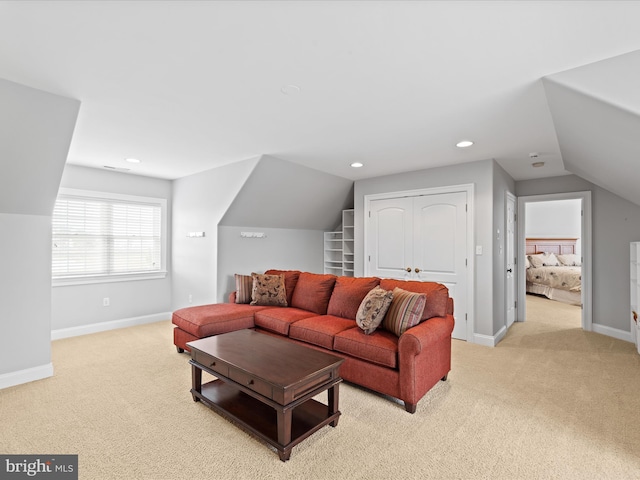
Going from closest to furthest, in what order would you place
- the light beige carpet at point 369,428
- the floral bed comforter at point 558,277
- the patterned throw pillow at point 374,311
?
1. the light beige carpet at point 369,428
2. the patterned throw pillow at point 374,311
3. the floral bed comforter at point 558,277

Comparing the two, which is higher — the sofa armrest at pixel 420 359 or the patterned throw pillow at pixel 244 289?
the patterned throw pillow at pixel 244 289

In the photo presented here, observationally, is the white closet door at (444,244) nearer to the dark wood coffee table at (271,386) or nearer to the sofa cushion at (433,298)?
the sofa cushion at (433,298)

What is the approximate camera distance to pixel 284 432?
6.31 feet

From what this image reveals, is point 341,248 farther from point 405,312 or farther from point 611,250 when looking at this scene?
point 611,250

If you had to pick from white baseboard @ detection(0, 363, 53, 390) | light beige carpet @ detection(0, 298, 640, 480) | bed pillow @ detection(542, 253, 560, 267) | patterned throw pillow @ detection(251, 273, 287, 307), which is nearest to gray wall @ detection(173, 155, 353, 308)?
patterned throw pillow @ detection(251, 273, 287, 307)

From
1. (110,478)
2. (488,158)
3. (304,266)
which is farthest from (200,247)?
(488,158)

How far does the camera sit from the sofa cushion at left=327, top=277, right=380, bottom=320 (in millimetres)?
3406

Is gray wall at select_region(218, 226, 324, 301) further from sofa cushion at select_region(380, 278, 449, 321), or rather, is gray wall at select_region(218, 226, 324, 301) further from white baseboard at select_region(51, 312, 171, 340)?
sofa cushion at select_region(380, 278, 449, 321)

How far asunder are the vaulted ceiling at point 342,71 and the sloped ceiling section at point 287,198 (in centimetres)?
95

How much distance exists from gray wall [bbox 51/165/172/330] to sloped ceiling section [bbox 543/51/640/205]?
17.4 feet

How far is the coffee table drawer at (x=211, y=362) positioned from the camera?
2.34 metres

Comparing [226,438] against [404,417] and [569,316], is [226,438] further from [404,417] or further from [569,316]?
[569,316]

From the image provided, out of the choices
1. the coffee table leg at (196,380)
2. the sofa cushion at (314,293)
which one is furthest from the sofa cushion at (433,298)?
the coffee table leg at (196,380)

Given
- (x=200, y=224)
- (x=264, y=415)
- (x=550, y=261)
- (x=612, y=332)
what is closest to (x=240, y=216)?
(x=200, y=224)
